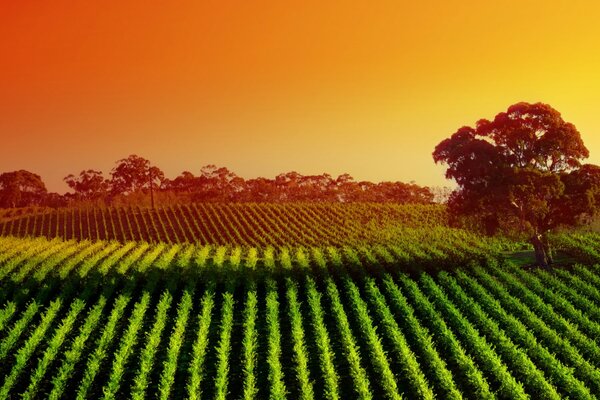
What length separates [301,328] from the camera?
22.6m

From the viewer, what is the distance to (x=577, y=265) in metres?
29.2

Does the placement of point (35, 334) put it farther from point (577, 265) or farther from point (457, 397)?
point (577, 265)

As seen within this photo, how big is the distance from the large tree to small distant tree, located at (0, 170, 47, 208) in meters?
97.1

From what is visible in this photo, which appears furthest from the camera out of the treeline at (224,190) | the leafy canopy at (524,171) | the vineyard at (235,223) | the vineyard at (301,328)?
the treeline at (224,190)

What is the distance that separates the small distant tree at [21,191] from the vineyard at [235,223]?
38366mm

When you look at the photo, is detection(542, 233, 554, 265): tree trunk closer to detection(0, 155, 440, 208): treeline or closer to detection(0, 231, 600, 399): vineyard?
detection(0, 231, 600, 399): vineyard

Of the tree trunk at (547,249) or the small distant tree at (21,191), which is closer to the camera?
the tree trunk at (547,249)

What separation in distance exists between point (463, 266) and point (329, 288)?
8887 millimetres

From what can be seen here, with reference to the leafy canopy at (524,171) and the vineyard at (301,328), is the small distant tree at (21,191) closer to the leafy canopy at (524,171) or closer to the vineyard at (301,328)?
the vineyard at (301,328)

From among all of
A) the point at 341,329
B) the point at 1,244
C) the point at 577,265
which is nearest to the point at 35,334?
the point at 341,329

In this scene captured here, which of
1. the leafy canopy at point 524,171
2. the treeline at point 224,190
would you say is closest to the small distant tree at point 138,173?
the treeline at point 224,190

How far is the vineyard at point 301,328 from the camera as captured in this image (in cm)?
1812

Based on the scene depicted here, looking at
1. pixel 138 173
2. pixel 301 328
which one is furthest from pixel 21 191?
pixel 301 328

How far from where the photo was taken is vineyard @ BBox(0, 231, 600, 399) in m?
18.1
